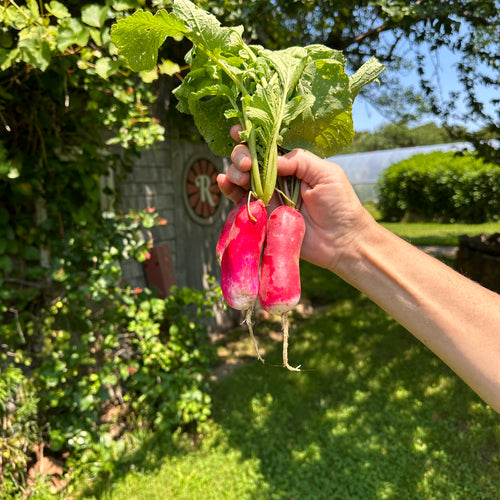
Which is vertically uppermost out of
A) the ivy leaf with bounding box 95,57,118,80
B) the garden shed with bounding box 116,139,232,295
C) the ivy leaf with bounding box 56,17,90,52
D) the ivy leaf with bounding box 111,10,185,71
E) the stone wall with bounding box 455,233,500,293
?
the ivy leaf with bounding box 56,17,90,52

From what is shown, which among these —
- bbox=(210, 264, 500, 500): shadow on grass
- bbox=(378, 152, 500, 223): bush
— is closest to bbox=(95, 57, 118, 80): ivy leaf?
bbox=(210, 264, 500, 500): shadow on grass

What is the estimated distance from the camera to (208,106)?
1.46m

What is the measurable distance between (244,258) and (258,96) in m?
0.47

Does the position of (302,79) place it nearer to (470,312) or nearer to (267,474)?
(470,312)

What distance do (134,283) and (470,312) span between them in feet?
11.1

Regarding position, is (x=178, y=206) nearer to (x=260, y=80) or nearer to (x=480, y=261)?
(x=260, y=80)

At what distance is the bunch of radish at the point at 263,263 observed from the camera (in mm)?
1294

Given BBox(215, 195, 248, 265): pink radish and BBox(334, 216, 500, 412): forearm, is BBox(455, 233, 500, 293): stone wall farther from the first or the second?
BBox(215, 195, 248, 265): pink radish

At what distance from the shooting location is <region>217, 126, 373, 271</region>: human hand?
135 centimetres

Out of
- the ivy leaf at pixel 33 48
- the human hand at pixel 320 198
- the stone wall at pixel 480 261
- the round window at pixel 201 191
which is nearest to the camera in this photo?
the human hand at pixel 320 198

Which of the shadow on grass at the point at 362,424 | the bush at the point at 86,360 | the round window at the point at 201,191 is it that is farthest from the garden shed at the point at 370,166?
the bush at the point at 86,360

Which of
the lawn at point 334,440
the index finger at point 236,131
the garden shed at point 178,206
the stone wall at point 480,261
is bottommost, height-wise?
the lawn at point 334,440

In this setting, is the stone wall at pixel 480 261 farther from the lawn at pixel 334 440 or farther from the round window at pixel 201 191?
the round window at pixel 201 191

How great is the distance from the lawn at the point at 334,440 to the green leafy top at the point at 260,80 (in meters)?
2.44
